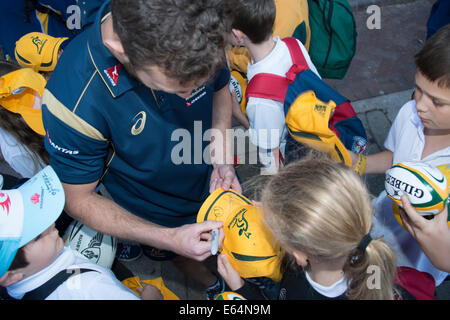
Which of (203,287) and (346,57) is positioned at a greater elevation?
(346,57)

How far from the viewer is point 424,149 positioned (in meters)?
1.98

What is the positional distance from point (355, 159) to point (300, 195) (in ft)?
2.83

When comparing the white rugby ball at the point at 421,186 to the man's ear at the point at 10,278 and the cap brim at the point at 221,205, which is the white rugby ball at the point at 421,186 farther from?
the man's ear at the point at 10,278

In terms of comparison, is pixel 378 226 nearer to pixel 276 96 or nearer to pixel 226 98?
pixel 276 96

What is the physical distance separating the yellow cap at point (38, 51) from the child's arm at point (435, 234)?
245cm

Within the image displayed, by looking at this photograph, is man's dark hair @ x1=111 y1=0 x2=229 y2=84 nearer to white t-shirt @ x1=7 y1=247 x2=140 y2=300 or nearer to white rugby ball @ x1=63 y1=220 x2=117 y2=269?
white t-shirt @ x1=7 y1=247 x2=140 y2=300

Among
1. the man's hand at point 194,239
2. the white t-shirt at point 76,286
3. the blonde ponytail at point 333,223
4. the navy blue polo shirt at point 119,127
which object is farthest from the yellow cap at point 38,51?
the blonde ponytail at point 333,223

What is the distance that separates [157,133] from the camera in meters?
1.72

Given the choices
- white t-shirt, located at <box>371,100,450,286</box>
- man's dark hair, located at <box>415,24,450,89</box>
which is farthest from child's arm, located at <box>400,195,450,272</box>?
man's dark hair, located at <box>415,24,450,89</box>

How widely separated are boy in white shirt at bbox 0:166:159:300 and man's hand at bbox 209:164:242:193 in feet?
2.43

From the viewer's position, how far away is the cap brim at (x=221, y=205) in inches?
72.1

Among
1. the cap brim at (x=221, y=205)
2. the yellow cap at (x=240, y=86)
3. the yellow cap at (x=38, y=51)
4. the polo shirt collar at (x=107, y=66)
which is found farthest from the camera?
the yellow cap at (x=240, y=86)

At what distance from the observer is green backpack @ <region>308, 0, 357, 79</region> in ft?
8.40
